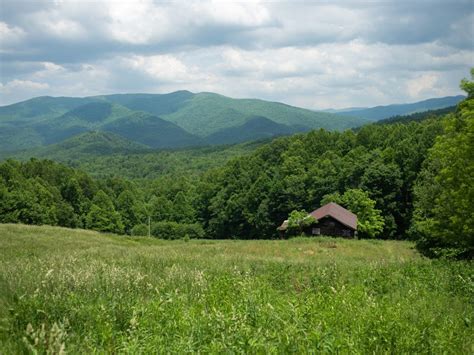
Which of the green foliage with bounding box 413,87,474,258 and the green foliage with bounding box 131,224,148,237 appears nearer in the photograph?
the green foliage with bounding box 413,87,474,258

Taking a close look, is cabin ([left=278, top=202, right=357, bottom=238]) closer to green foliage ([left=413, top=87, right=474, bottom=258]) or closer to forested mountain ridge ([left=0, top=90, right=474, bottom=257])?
forested mountain ridge ([left=0, top=90, right=474, bottom=257])

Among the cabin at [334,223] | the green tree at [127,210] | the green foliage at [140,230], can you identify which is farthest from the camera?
the green tree at [127,210]

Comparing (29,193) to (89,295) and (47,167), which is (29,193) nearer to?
(47,167)

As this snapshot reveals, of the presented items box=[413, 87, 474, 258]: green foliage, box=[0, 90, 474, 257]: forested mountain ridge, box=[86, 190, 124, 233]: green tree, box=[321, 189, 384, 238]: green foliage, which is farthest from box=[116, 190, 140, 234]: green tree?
box=[413, 87, 474, 258]: green foliage

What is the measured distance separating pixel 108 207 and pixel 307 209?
41.4m

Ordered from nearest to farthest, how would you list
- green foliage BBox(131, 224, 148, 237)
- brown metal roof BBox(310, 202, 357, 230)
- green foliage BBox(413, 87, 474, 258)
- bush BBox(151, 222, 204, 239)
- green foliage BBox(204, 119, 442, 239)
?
green foliage BBox(413, 87, 474, 258)
brown metal roof BBox(310, 202, 357, 230)
green foliage BBox(204, 119, 442, 239)
bush BBox(151, 222, 204, 239)
green foliage BBox(131, 224, 148, 237)

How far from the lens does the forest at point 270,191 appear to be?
209 ft

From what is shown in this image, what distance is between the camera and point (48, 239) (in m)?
26.7

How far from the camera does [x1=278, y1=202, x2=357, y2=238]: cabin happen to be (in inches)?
2179

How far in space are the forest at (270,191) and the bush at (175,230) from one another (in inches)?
8.4

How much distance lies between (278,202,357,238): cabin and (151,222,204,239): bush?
122 ft

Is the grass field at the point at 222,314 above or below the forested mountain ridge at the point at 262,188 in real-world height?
above

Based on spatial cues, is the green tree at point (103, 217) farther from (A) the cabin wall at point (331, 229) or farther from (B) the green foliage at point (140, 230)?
(A) the cabin wall at point (331, 229)

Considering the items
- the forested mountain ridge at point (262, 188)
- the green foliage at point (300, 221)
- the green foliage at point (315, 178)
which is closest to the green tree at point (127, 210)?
the forested mountain ridge at point (262, 188)
